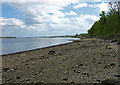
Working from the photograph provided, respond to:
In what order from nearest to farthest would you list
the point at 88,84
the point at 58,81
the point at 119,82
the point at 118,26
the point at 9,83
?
the point at 119,82
the point at 88,84
the point at 58,81
the point at 9,83
the point at 118,26

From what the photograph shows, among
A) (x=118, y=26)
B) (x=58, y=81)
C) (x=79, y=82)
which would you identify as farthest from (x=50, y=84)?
(x=118, y=26)

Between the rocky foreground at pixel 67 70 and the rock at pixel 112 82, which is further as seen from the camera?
the rocky foreground at pixel 67 70

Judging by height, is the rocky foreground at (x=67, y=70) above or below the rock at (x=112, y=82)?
below

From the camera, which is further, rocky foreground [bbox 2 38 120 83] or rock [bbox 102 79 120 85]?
rocky foreground [bbox 2 38 120 83]

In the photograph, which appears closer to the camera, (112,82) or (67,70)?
(112,82)

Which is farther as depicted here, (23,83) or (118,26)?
(118,26)

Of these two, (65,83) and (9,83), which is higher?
(65,83)

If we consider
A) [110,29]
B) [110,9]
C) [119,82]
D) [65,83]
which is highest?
[110,9]

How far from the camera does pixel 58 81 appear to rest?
7.36m

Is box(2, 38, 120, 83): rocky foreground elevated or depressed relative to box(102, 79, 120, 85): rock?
depressed

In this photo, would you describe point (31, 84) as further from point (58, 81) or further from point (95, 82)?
point (95, 82)

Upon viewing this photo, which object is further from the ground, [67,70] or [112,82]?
[112,82]

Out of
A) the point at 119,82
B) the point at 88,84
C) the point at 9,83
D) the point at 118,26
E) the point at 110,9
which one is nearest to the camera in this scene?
the point at 119,82

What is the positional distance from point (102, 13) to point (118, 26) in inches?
1626
